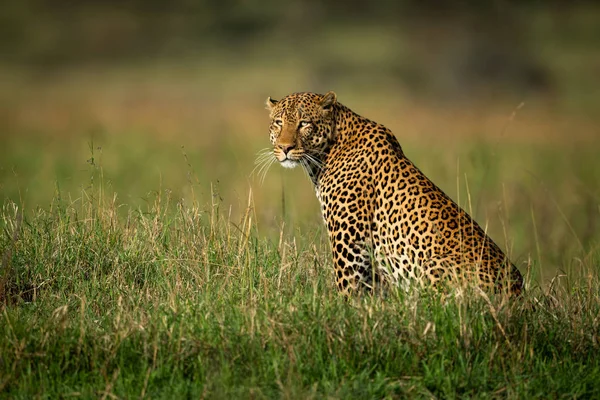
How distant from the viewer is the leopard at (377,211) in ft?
23.0

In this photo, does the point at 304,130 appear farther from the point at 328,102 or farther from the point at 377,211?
the point at 377,211

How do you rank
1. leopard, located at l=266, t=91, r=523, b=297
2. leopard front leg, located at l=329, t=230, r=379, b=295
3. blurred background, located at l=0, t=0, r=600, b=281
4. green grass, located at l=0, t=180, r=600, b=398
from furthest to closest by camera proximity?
blurred background, located at l=0, t=0, r=600, b=281, leopard front leg, located at l=329, t=230, r=379, b=295, leopard, located at l=266, t=91, r=523, b=297, green grass, located at l=0, t=180, r=600, b=398

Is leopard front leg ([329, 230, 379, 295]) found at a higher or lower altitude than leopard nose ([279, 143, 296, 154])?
lower

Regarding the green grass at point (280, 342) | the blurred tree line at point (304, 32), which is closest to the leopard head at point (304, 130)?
the green grass at point (280, 342)

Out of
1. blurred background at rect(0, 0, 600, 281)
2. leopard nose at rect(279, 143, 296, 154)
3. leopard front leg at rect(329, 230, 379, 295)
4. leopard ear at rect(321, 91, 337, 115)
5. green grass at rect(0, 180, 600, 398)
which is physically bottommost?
green grass at rect(0, 180, 600, 398)

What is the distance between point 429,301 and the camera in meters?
6.62

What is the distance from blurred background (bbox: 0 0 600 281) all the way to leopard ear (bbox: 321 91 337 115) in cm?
76

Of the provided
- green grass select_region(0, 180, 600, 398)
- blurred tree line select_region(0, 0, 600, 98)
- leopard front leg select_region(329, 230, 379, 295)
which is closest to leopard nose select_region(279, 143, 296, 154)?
leopard front leg select_region(329, 230, 379, 295)

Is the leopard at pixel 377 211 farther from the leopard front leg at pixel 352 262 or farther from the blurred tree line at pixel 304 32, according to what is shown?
the blurred tree line at pixel 304 32

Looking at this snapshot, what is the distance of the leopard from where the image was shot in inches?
277

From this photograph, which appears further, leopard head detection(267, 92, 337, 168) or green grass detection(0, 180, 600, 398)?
leopard head detection(267, 92, 337, 168)

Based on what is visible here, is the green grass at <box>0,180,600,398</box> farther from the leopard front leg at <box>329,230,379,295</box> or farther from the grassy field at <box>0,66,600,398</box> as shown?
the leopard front leg at <box>329,230,379,295</box>

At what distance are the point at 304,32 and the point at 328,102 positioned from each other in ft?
175

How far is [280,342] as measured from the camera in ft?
20.1
